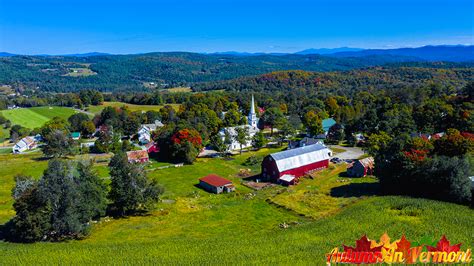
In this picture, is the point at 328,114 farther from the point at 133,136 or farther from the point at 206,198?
the point at 206,198

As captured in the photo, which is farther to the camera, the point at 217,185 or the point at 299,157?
the point at 299,157

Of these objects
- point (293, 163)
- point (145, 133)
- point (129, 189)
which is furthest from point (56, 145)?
point (293, 163)

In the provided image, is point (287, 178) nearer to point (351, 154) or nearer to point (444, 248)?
point (351, 154)

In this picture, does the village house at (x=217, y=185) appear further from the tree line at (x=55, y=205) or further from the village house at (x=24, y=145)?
the village house at (x=24, y=145)

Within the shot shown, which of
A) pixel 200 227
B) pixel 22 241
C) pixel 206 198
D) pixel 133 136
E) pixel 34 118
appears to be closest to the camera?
pixel 22 241

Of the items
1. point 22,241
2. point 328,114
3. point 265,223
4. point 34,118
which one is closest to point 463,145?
point 265,223

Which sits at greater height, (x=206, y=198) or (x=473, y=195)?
(x=473, y=195)

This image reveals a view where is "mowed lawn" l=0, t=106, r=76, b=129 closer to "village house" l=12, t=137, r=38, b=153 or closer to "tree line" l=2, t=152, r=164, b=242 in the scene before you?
"village house" l=12, t=137, r=38, b=153
